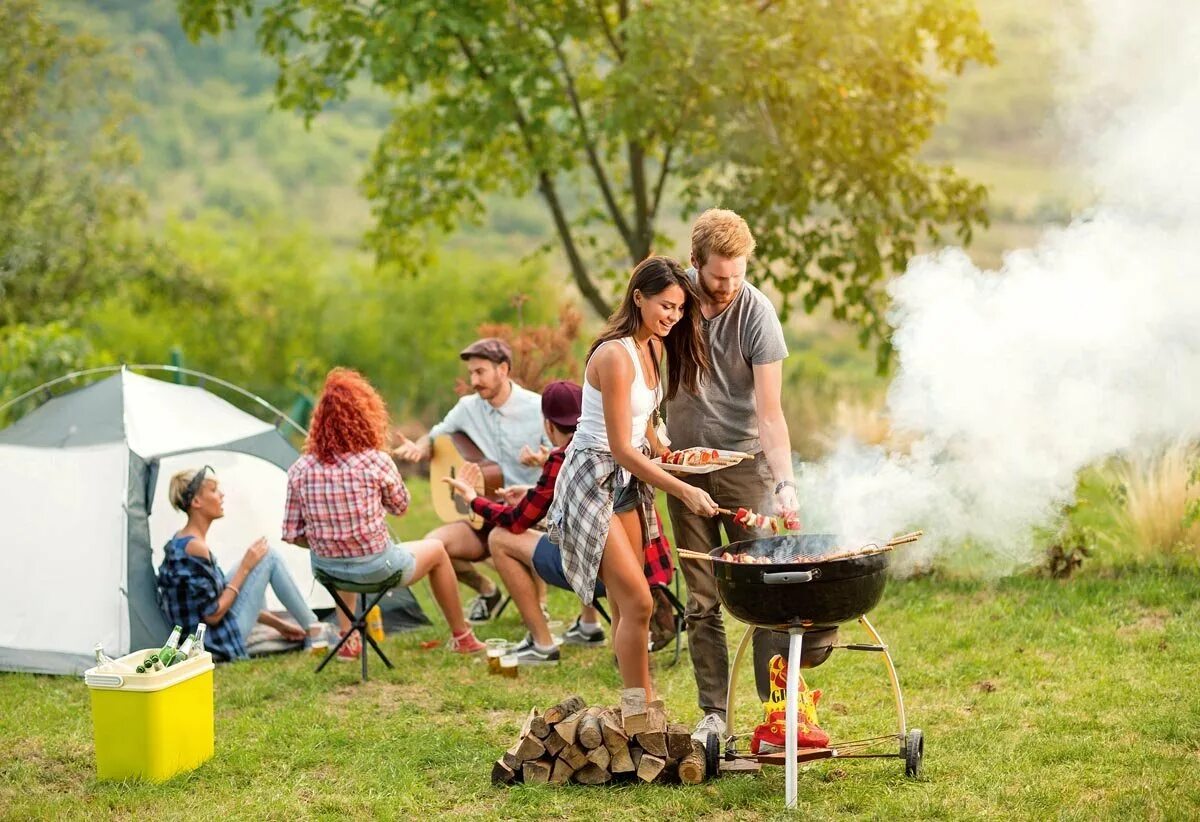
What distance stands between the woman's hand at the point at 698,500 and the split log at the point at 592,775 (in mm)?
834

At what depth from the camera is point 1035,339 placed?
14.9ft

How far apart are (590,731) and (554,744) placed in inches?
5.1

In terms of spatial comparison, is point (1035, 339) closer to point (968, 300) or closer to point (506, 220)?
point (968, 300)

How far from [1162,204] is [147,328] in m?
12.8

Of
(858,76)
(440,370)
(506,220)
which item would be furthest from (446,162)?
(506,220)

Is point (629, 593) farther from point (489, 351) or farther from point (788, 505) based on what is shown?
point (489, 351)

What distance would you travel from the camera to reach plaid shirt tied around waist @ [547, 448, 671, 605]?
389 cm

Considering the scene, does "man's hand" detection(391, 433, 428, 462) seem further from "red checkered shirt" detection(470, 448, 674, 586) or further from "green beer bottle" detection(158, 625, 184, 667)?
"green beer bottle" detection(158, 625, 184, 667)

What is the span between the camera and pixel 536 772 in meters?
3.84

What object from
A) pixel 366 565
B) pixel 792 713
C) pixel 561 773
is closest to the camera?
pixel 792 713

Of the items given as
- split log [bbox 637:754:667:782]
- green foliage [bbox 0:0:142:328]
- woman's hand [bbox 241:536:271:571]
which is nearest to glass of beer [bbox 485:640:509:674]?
woman's hand [bbox 241:536:271:571]

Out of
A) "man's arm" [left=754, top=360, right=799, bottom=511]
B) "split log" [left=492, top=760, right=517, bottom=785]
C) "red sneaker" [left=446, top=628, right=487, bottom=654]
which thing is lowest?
"split log" [left=492, top=760, right=517, bottom=785]

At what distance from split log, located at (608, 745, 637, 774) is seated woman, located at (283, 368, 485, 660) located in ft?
5.56

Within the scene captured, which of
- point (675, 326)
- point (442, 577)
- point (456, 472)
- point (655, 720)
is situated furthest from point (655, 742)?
point (456, 472)
